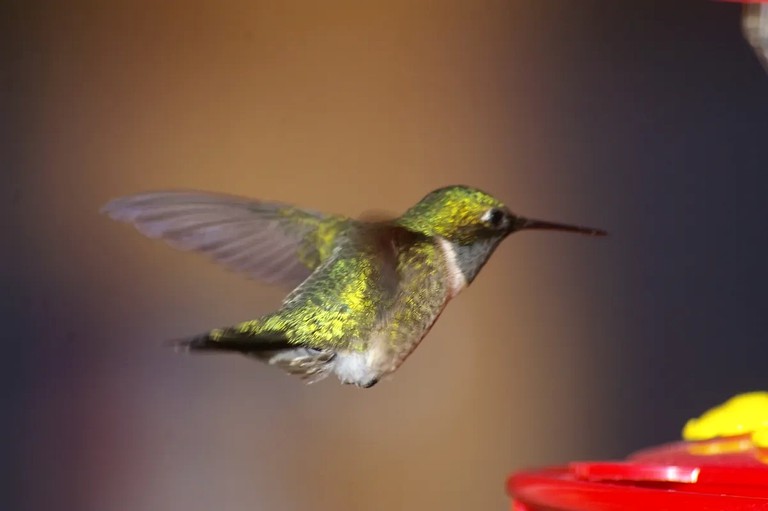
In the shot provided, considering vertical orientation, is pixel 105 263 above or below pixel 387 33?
below

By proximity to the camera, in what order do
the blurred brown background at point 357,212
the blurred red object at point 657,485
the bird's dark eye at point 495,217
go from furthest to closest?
the blurred brown background at point 357,212, the bird's dark eye at point 495,217, the blurred red object at point 657,485

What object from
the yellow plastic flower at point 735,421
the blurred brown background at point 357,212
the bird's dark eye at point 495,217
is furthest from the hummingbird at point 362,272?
the blurred brown background at point 357,212

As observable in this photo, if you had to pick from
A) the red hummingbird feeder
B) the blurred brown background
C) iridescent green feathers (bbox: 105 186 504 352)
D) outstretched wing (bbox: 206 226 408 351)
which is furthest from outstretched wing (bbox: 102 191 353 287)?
the blurred brown background

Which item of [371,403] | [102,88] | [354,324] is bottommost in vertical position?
[371,403]

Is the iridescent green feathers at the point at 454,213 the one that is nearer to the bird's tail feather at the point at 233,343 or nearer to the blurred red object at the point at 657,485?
the bird's tail feather at the point at 233,343

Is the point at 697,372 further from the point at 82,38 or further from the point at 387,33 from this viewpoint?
the point at 82,38

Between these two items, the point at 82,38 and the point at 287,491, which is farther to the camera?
the point at 82,38

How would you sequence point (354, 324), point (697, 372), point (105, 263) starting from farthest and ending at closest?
point (105, 263), point (697, 372), point (354, 324)

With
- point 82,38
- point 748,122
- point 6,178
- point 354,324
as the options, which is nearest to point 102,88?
point 82,38
